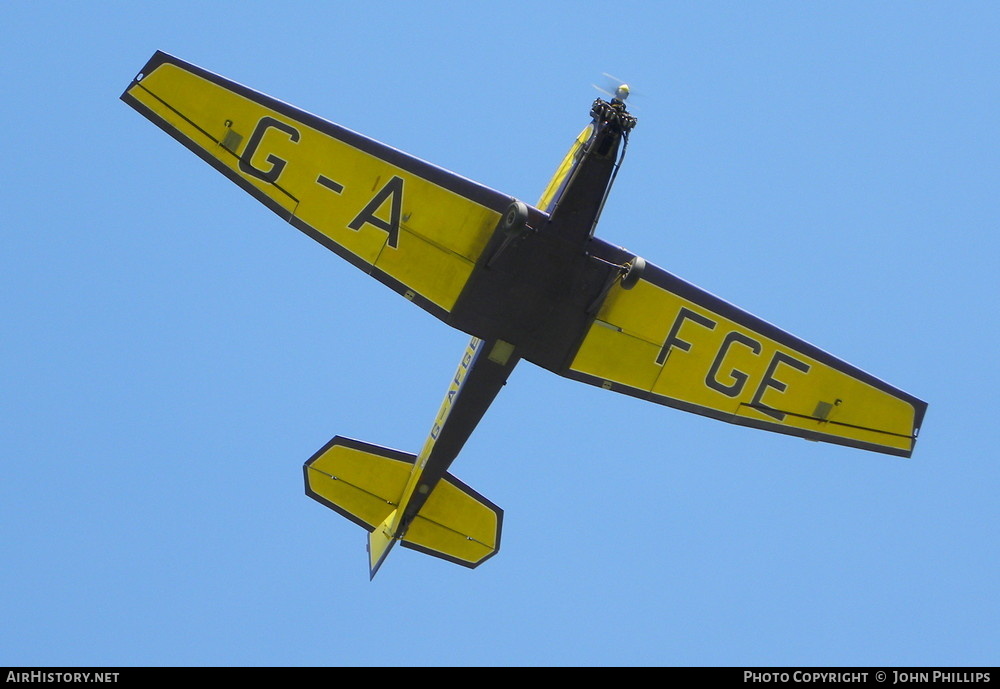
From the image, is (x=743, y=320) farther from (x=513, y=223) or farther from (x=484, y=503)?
(x=484, y=503)

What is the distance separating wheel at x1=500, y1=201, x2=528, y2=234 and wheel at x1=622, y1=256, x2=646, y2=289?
158 centimetres

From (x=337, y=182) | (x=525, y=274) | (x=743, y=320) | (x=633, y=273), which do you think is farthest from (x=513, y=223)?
(x=743, y=320)

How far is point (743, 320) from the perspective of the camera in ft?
65.9

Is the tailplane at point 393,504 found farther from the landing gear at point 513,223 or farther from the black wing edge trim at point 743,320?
the landing gear at point 513,223

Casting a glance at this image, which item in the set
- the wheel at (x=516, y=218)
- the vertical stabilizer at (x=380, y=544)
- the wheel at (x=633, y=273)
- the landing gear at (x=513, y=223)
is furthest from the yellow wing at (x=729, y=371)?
the vertical stabilizer at (x=380, y=544)

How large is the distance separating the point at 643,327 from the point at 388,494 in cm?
583

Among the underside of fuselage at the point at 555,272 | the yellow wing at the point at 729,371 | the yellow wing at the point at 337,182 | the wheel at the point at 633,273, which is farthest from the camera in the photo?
the yellow wing at the point at 729,371

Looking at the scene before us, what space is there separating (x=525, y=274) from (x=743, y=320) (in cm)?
365

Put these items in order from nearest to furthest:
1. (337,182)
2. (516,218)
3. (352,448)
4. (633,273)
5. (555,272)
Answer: (516,218) < (633,273) < (555,272) < (337,182) < (352,448)

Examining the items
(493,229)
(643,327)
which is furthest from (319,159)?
(643,327)

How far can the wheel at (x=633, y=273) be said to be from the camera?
18312mm

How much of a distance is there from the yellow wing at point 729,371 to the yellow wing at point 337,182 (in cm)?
243

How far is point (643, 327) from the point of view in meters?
19.9

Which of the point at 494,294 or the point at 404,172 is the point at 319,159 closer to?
the point at 404,172
